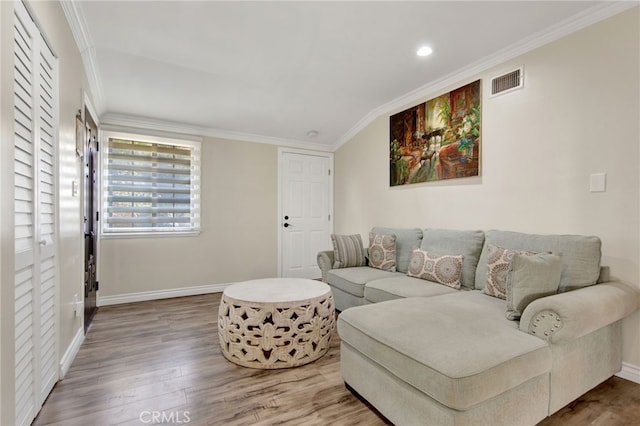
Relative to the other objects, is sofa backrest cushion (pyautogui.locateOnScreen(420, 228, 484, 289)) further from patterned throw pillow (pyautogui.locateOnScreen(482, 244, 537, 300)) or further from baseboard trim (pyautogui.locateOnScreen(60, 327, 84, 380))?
baseboard trim (pyautogui.locateOnScreen(60, 327, 84, 380))

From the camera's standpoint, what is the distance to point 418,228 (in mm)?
3365

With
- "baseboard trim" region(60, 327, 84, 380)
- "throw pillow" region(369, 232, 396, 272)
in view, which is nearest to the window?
"baseboard trim" region(60, 327, 84, 380)

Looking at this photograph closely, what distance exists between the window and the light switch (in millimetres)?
3924

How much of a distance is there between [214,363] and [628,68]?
3.36m

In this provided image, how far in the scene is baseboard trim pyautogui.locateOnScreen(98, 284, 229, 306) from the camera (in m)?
3.57

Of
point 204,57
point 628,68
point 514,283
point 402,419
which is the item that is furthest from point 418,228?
point 204,57

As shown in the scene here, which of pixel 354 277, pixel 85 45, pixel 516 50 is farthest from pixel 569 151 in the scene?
pixel 85 45

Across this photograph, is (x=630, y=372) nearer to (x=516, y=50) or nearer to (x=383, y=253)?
(x=383, y=253)

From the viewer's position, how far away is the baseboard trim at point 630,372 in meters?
Result: 1.95

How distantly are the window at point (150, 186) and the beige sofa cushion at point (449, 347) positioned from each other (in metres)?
2.93

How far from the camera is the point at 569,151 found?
2252mm

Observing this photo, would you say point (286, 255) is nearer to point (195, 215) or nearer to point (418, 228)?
point (195, 215)

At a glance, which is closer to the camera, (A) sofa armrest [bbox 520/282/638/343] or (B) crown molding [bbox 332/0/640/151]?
(A) sofa armrest [bbox 520/282/638/343]

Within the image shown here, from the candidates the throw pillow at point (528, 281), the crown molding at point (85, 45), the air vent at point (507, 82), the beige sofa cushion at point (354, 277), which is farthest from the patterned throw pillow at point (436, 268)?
the crown molding at point (85, 45)
